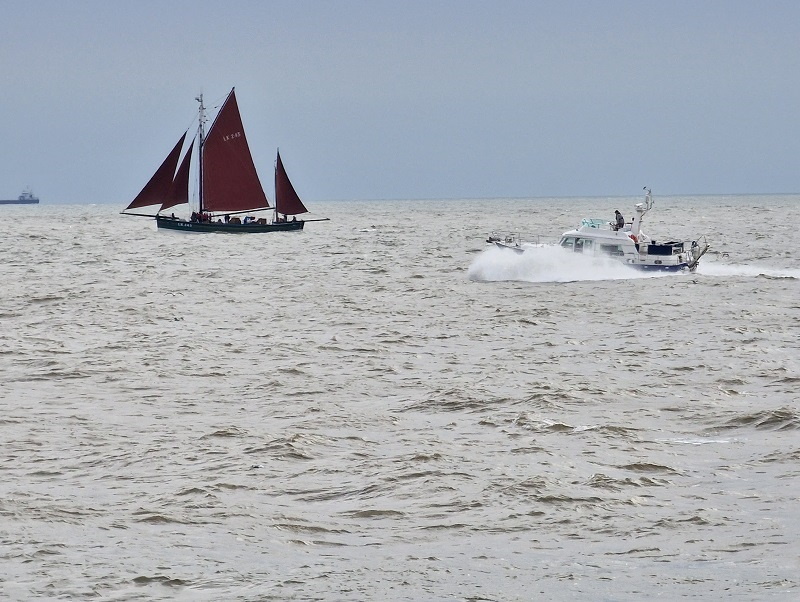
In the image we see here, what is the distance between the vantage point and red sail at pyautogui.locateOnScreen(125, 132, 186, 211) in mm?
87812

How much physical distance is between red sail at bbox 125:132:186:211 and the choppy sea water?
54.9 meters

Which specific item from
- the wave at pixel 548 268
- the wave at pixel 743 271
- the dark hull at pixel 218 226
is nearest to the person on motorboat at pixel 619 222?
the wave at pixel 548 268

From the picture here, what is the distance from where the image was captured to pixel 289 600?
9.40 metres

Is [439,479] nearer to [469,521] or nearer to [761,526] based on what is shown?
[469,521]

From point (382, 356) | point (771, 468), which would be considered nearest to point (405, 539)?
point (771, 468)

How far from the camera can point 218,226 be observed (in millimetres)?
96500

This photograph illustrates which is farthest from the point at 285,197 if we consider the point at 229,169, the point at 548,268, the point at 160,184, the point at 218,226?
the point at 548,268

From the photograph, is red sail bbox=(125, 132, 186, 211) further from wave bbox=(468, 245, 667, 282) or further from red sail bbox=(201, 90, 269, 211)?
wave bbox=(468, 245, 667, 282)

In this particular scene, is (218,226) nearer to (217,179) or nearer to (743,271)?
(217,179)

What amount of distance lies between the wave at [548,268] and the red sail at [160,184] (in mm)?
43844

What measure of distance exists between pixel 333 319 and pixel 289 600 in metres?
24.1

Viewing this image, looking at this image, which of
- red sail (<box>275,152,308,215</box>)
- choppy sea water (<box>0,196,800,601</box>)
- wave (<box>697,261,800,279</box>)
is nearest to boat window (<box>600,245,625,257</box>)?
wave (<box>697,261,800,279</box>)

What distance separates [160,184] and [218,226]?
330 inches

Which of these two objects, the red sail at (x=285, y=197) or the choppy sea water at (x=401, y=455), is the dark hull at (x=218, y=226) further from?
the choppy sea water at (x=401, y=455)
